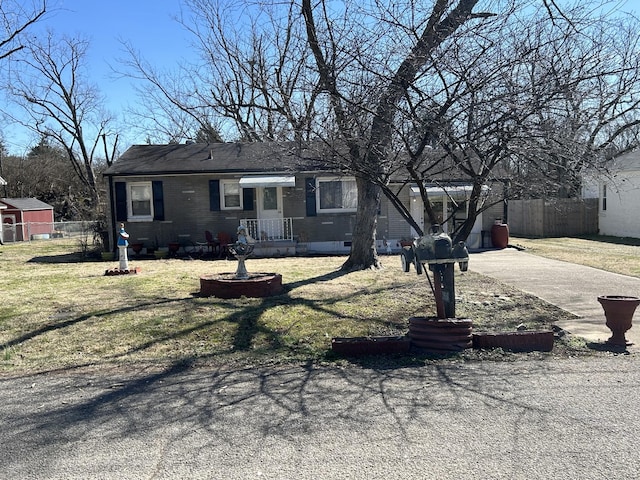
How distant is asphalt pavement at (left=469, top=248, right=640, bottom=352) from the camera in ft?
21.7

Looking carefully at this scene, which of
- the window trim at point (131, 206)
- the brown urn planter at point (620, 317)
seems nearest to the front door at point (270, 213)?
the window trim at point (131, 206)

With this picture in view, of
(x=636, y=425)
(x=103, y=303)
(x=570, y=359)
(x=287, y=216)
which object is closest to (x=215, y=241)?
(x=287, y=216)

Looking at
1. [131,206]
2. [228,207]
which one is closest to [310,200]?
[228,207]

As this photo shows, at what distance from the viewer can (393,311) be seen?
25.3ft

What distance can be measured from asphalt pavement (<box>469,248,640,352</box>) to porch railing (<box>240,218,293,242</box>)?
5.89 metres

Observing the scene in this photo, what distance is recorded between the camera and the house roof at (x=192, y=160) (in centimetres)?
1692

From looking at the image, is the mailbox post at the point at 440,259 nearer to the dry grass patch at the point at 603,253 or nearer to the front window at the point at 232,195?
the dry grass patch at the point at 603,253

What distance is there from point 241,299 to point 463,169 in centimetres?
414

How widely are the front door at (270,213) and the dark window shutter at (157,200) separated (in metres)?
3.13

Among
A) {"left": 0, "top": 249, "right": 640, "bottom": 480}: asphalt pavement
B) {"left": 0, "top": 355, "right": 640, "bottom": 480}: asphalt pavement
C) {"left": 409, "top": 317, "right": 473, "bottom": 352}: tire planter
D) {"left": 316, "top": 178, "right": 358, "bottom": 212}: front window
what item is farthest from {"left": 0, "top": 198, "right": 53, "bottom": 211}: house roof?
{"left": 409, "top": 317, "right": 473, "bottom": 352}: tire planter

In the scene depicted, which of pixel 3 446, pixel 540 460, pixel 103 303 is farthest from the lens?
pixel 103 303

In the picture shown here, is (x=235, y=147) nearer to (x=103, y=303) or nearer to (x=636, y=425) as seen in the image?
(x=103, y=303)

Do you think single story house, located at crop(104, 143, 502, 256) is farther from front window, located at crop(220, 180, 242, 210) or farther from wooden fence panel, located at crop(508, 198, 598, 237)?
wooden fence panel, located at crop(508, 198, 598, 237)

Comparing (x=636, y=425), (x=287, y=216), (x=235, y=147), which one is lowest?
(x=636, y=425)
